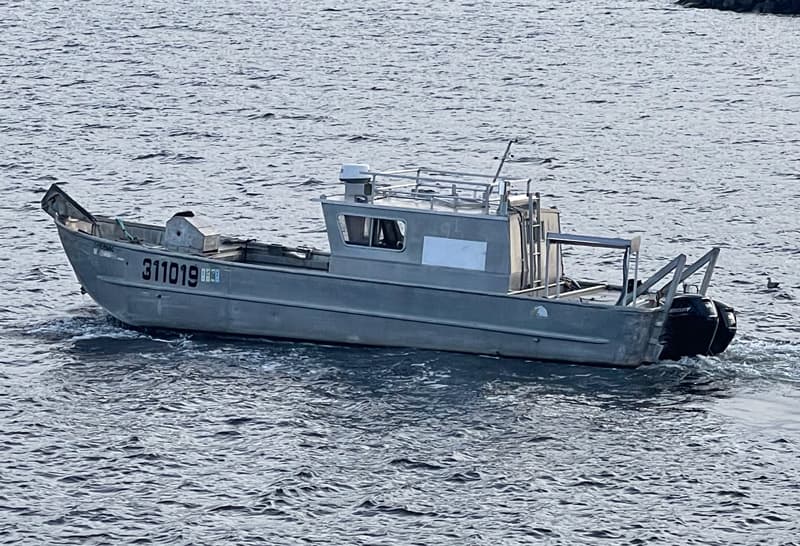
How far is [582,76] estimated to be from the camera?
84.7 m

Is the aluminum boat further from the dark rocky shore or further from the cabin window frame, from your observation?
the dark rocky shore

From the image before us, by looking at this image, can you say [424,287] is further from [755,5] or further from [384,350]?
[755,5]

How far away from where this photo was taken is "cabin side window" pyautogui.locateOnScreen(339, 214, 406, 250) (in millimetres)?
36594

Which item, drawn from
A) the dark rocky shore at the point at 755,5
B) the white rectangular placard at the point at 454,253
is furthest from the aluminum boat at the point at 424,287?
the dark rocky shore at the point at 755,5

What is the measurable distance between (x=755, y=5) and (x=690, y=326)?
266 feet

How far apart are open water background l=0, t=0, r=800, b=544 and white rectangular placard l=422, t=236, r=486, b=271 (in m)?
2.33

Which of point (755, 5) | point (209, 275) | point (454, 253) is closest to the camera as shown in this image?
point (454, 253)

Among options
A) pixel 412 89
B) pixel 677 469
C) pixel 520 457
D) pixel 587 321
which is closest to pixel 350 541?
Answer: pixel 520 457

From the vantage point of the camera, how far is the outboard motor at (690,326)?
35.0 m

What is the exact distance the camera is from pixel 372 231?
36.7m

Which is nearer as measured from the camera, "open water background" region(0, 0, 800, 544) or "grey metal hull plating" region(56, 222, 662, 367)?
"open water background" region(0, 0, 800, 544)

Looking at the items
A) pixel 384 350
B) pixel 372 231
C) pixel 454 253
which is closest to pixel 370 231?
pixel 372 231

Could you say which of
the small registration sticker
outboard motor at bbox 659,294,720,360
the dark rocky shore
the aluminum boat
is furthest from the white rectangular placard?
the dark rocky shore

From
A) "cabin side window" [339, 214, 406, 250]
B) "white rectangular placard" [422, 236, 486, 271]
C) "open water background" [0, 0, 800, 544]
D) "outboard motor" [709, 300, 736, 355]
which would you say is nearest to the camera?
"open water background" [0, 0, 800, 544]
